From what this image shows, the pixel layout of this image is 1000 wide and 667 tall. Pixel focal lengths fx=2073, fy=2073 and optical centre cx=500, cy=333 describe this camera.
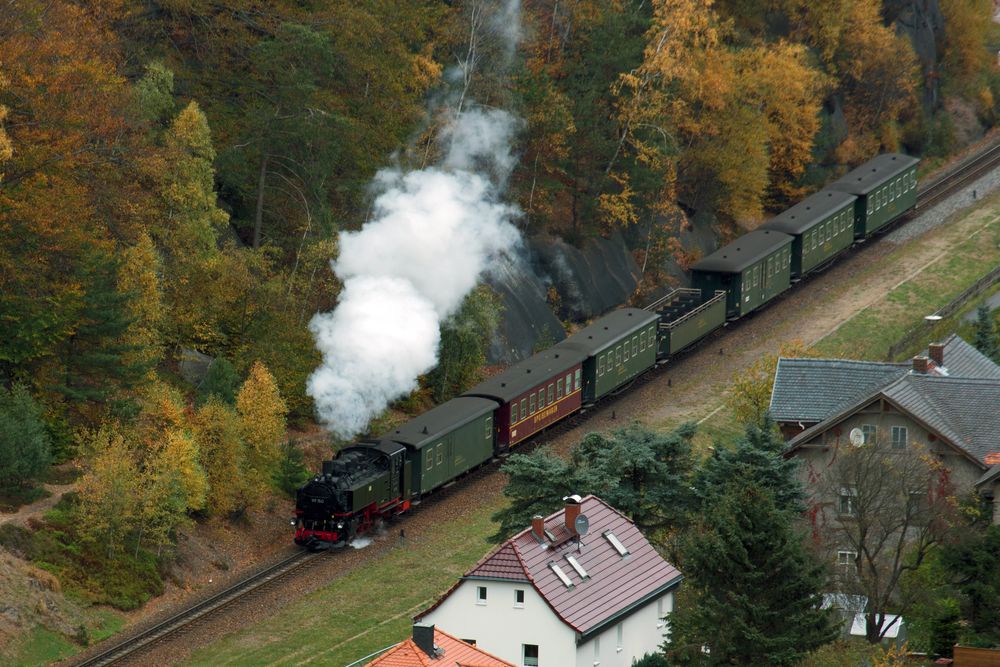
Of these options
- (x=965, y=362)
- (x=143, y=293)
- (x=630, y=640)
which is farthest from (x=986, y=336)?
(x=143, y=293)

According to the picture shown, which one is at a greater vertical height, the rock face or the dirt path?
the rock face

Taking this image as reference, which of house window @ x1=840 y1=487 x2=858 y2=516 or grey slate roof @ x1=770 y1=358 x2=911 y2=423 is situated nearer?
house window @ x1=840 y1=487 x2=858 y2=516

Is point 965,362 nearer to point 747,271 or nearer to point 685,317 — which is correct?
point 685,317

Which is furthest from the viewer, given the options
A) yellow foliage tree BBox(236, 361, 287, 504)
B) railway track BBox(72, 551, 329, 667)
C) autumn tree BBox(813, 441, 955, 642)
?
yellow foliage tree BBox(236, 361, 287, 504)

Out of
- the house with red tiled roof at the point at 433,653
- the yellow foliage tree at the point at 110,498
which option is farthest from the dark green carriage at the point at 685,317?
the house with red tiled roof at the point at 433,653

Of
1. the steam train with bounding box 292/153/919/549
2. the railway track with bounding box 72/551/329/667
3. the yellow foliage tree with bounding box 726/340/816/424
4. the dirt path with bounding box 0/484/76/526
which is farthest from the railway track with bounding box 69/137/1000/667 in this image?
the yellow foliage tree with bounding box 726/340/816/424

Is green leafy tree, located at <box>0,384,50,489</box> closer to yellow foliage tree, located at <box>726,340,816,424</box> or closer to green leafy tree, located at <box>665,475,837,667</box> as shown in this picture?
green leafy tree, located at <box>665,475,837,667</box>
